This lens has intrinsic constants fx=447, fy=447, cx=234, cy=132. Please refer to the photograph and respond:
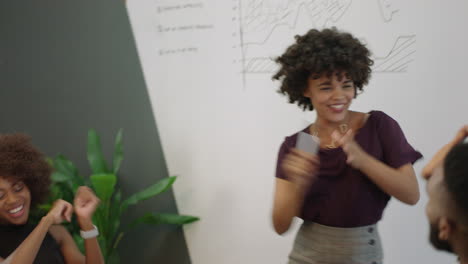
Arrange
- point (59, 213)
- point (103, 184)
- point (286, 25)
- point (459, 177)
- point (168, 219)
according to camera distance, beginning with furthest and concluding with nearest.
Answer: point (168, 219) → point (103, 184) → point (286, 25) → point (59, 213) → point (459, 177)

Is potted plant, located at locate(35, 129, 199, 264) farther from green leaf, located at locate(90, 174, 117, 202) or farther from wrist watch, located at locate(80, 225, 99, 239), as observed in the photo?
wrist watch, located at locate(80, 225, 99, 239)

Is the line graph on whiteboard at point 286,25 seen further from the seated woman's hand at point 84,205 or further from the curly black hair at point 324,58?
the seated woman's hand at point 84,205

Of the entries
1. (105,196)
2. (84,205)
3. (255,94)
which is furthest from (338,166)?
(105,196)

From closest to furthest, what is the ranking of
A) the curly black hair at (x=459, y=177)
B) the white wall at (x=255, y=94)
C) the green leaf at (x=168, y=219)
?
the curly black hair at (x=459, y=177)
the white wall at (x=255, y=94)
the green leaf at (x=168, y=219)

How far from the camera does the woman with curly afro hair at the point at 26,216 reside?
145 cm

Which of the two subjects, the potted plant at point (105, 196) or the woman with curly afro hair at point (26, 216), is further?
the potted plant at point (105, 196)

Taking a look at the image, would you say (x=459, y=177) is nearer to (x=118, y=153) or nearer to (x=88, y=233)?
(x=88, y=233)

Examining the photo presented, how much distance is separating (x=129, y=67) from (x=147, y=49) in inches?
6.2

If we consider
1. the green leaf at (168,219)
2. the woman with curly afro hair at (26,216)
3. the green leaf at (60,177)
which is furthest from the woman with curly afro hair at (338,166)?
the green leaf at (60,177)

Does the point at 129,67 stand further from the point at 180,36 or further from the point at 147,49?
the point at 180,36

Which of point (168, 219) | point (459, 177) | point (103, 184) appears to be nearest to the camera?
point (459, 177)

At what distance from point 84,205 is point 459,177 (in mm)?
1173

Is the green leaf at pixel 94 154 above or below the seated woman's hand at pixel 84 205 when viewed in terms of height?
below

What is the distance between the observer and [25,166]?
1.55 m
